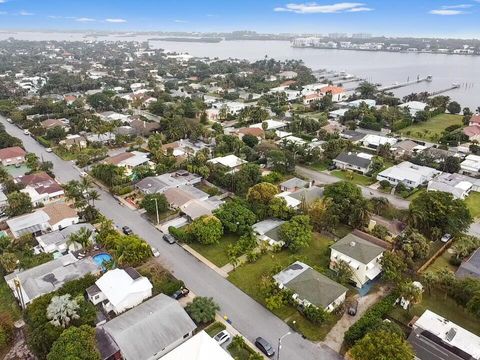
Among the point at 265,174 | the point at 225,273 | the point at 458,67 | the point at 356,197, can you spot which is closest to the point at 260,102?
the point at 265,174

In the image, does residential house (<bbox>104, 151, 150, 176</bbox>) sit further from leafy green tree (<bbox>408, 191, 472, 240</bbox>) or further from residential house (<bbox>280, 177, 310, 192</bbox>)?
leafy green tree (<bbox>408, 191, 472, 240</bbox>)

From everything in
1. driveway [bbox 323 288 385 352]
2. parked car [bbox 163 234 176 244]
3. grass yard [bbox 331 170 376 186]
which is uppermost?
grass yard [bbox 331 170 376 186]

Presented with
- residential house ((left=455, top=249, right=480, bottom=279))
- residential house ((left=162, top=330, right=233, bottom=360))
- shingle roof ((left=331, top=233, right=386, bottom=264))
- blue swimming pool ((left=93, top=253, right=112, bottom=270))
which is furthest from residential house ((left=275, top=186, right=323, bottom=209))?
residential house ((left=162, top=330, right=233, bottom=360))

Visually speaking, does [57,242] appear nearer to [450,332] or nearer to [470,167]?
[450,332]

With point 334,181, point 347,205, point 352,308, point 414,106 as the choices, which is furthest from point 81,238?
point 414,106

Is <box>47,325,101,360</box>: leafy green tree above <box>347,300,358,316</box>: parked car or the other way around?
above

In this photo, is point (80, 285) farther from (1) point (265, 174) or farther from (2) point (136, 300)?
(1) point (265, 174)
